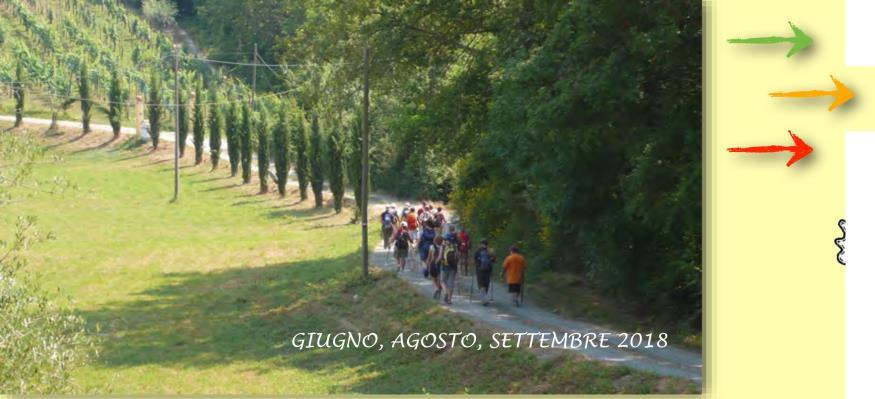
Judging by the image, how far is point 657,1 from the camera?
14.1 m

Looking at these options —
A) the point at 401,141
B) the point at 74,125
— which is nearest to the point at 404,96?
the point at 401,141

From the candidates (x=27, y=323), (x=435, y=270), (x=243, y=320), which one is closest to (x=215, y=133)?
(x=243, y=320)

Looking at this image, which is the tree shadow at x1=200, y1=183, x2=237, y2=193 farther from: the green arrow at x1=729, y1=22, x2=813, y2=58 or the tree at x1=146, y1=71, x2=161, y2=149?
the green arrow at x1=729, y1=22, x2=813, y2=58

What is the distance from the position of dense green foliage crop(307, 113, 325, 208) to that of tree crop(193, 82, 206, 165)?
9.38m

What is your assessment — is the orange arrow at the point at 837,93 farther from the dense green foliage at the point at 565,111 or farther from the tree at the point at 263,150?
the tree at the point at 263,150

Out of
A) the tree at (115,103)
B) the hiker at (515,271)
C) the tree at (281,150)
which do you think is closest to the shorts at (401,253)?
the hiker at (515,271)

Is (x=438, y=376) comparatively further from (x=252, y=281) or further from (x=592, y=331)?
(x=252, y=281)

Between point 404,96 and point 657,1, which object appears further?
point 404,96

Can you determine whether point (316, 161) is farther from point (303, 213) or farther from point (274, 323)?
point (274, 323)

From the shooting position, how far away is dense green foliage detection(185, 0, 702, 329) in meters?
14.3

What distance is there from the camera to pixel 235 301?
970 inches

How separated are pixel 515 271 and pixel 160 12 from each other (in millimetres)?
65872

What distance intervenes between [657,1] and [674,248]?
13.5ft

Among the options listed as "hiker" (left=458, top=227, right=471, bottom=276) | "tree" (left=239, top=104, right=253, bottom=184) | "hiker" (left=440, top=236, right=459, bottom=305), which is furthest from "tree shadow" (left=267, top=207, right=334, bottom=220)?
"hiker" (left=440, top=236, right=459, bottom=305)
